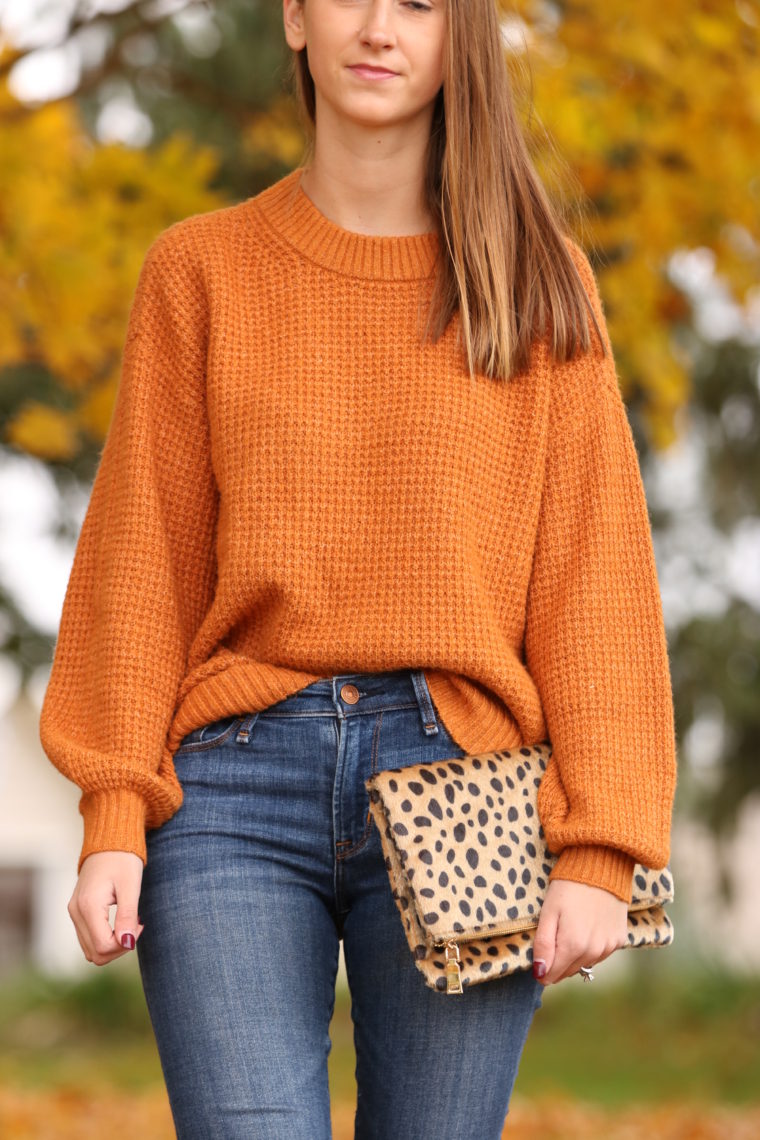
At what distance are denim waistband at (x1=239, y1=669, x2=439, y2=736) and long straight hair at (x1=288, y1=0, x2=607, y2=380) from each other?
0.46m

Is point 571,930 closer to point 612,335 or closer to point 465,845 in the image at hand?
point 465,845

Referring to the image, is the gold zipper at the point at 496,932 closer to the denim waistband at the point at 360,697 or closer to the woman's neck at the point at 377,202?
the denim waistband at the point at 360,697

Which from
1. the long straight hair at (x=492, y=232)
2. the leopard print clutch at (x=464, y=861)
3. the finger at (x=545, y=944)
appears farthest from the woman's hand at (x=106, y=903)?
the long straight hair at (x=492, y=232)

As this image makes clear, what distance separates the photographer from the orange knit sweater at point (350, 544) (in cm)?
214

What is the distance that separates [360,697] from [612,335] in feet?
11.0

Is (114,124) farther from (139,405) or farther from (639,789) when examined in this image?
(639,789)

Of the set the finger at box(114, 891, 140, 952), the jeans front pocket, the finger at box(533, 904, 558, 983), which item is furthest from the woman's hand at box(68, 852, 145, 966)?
the finger at box(533, 904, 558, 983)

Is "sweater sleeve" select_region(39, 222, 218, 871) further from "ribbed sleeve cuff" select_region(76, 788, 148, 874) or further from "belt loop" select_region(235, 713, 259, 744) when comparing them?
"belt loop" select_region(235, 713, 259, 744)

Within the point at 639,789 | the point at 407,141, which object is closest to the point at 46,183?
the point at 407,141

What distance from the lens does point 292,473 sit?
2.20 metres

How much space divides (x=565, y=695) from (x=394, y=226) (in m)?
0.75

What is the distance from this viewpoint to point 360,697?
2150mm

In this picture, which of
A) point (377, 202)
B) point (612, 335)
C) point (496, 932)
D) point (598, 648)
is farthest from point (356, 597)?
point (612, 335)

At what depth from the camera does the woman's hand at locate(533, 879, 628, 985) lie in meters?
2.07
